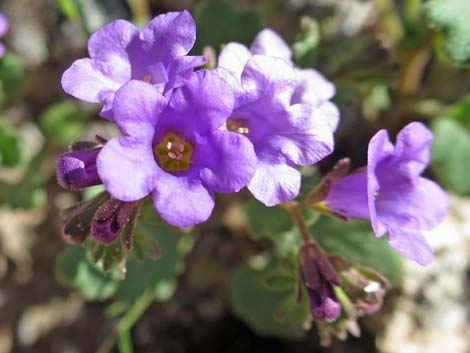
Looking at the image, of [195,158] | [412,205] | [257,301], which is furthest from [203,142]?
[257,301]

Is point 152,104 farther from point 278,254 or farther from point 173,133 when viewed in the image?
point 278,254

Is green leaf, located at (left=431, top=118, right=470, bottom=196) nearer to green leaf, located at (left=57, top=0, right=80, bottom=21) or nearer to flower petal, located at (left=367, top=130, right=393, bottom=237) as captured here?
flower petal, located at (left=367, top=130, right=393, bottom=237)

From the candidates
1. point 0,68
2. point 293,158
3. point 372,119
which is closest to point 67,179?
point 293,158

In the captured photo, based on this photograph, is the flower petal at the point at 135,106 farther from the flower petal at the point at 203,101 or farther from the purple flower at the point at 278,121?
the purple flower at the point at 278,121

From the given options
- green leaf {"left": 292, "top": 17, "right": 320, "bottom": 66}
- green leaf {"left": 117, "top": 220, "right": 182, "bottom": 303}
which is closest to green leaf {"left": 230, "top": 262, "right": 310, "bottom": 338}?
green leaf {"left": 117, "top": 220, "right": 182, "bottom": 303}

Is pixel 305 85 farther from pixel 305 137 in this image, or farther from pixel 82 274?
pixel 82 274

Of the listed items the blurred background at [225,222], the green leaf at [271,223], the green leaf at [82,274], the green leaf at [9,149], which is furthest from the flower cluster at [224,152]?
the green leaf at [9,149]

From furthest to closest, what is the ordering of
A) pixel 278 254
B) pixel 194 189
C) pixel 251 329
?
1. pixel 251 329
2. pixel 278 254
3. pixel 194 189

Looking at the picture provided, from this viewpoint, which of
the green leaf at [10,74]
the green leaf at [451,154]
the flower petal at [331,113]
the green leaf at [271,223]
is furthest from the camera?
the green leaf at [10,74]
